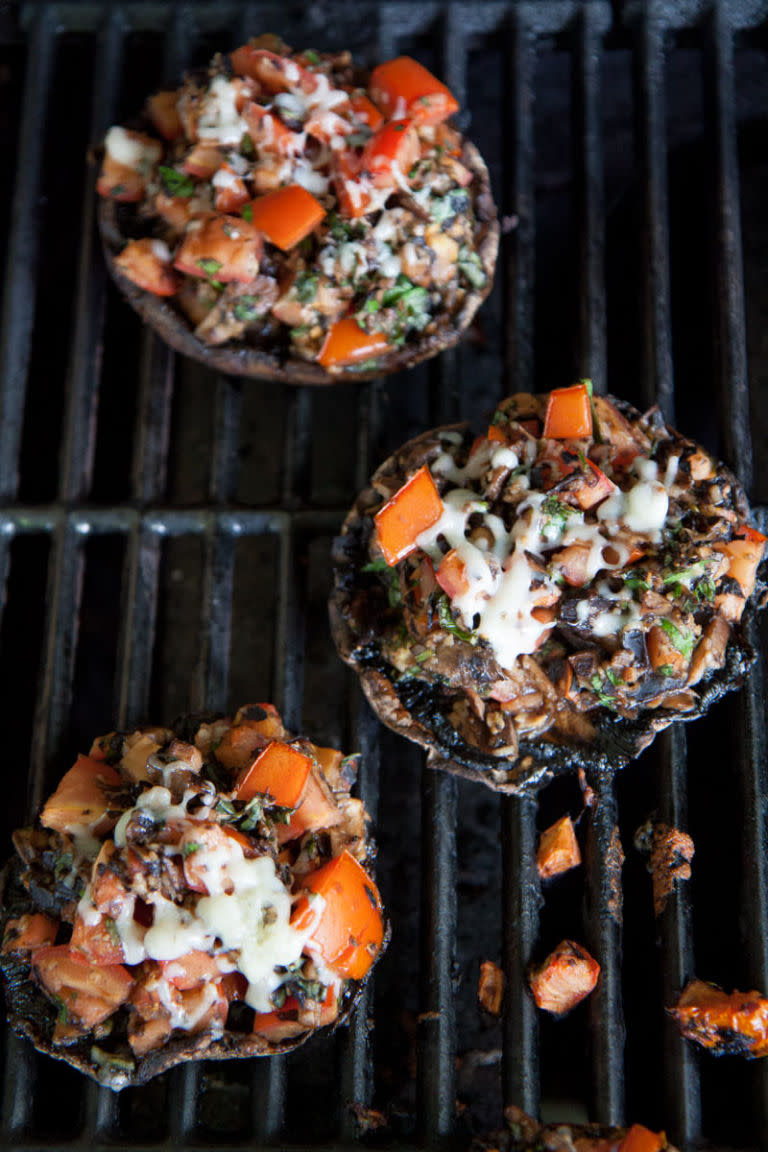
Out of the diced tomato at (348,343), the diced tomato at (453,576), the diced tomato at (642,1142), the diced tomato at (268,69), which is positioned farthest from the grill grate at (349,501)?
the diced tomato at (453,576)

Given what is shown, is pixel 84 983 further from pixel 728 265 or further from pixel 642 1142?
pixel 728 265

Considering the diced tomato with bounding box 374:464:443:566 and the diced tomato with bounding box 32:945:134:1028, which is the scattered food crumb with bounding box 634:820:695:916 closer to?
the diced tomato with bounding box 374:464:443:566

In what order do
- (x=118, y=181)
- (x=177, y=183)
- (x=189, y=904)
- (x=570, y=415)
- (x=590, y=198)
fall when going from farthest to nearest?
(x=590, y=198)
(x=118, y=181)
(x=177, y=183)
(x=570, y=415)
(x=189, y=904)

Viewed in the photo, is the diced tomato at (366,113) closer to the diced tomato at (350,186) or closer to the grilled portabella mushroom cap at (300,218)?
the grilled portabella mushroom cap at (300,218)

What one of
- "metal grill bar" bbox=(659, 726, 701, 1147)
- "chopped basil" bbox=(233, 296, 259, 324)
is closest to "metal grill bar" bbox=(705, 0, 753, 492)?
"metal grill bar" bbox=(659, 726, 701, 1147)

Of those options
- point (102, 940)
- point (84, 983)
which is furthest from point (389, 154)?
point (84, 983)

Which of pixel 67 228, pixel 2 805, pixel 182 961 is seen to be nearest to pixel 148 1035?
pixel 182 961
